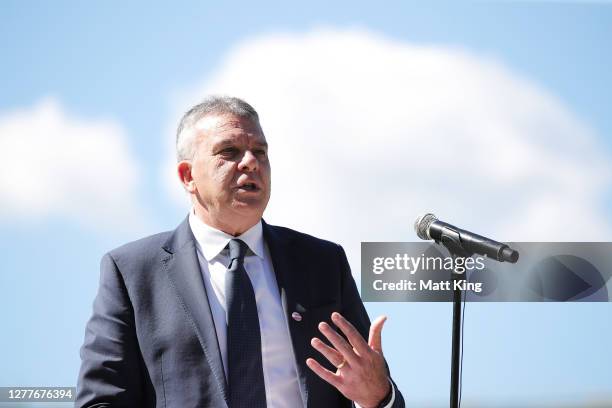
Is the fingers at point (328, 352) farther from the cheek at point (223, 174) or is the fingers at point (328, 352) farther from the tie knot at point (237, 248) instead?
the cheek at point (223, 174)

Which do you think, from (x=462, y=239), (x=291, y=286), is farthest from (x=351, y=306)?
(x=462, y=239)

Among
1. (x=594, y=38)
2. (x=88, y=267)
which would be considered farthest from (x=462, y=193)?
(x=88, y=267)

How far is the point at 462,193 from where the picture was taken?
334 centimetres

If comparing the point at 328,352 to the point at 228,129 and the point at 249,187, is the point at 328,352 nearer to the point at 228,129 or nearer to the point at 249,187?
the point at 249,187

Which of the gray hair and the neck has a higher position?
the gray hair

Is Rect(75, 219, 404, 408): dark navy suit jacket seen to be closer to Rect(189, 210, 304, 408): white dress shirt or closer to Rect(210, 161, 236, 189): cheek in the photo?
Rect(189, 210, 304, 408): white dress shirt

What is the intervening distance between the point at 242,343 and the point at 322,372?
218 millimetres

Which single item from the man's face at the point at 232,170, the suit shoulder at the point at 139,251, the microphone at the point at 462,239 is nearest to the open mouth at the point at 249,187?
the man's face at the point at 232,170

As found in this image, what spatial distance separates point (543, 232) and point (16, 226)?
2564mm

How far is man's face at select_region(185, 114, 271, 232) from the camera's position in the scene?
169 cm

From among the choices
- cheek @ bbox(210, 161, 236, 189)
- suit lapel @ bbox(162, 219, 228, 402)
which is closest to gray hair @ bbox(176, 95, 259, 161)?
cheek @ bbox(210, 161, 236, 189)

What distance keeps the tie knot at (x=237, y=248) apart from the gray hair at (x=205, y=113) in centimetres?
27

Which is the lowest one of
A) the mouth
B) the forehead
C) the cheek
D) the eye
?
the mouth

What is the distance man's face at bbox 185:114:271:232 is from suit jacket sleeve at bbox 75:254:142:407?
0.98ft
